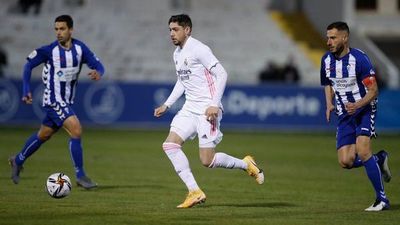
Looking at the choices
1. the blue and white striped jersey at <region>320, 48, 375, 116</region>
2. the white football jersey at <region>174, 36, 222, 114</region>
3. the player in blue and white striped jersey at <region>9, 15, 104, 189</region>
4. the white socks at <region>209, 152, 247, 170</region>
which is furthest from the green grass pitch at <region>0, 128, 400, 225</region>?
the blue and white striped jersey at <region>320, 48, 375, 116</region>

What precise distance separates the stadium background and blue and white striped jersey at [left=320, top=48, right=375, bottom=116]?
1384 millimetres

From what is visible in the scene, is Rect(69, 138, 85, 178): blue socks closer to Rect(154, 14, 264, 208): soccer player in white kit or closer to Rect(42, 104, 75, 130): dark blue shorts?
Rect(42, 104, 75, 130): dark blue shorts

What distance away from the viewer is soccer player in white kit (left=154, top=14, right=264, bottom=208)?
1168 cm

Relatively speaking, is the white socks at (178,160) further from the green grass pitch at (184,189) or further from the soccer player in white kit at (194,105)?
the green grass pitch at (184,189)

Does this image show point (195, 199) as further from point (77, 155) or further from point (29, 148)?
point (29, 148)

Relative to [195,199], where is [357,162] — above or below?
above

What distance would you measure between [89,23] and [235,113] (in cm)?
884

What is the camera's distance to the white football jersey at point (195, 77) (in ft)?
39.0

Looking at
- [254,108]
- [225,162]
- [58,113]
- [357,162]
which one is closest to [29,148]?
[58,113]

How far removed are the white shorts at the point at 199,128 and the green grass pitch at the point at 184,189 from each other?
82 cm

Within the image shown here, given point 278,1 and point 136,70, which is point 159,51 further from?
point 278,1

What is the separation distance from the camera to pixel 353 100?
12023 millimetres

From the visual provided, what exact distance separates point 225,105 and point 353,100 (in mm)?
16827

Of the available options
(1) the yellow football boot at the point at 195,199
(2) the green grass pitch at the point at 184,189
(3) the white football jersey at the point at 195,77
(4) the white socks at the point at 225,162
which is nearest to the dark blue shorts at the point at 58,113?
(2) the green grass pitch at the point at 184,189
